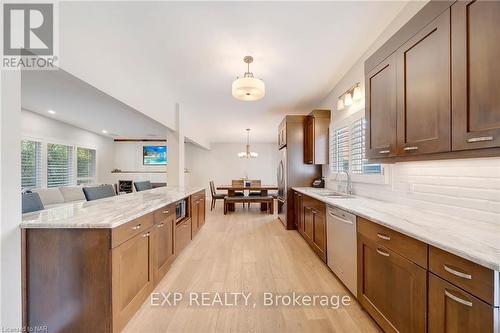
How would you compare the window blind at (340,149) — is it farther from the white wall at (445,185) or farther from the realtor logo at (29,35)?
the realtor logo at (29,35)

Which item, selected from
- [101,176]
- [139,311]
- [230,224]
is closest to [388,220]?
[139,311]

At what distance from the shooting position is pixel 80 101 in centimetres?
397

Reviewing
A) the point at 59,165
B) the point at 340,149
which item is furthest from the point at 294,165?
the point at 59,165

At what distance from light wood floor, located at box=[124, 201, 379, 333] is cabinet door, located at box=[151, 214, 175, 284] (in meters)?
0.14

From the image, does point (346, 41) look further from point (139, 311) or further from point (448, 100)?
point (139, 311)

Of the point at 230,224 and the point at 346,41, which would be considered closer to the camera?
the point at 346,41

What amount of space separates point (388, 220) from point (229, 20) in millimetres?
2201

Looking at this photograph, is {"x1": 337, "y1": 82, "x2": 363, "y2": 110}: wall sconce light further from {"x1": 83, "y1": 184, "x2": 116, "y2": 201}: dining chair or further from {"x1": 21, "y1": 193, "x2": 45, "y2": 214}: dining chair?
{"x1": 21, "y1": 193, "x2": 45, "y2": 214}: dining chair

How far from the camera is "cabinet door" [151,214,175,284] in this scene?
2.28 meters

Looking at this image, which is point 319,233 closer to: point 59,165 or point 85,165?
point 59,165

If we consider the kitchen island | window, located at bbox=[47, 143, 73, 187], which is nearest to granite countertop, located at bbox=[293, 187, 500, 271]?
the kitchen island

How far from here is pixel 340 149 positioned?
3754 mm

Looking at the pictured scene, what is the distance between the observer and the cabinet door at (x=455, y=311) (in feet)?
3.02

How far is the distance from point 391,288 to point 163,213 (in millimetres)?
2188
